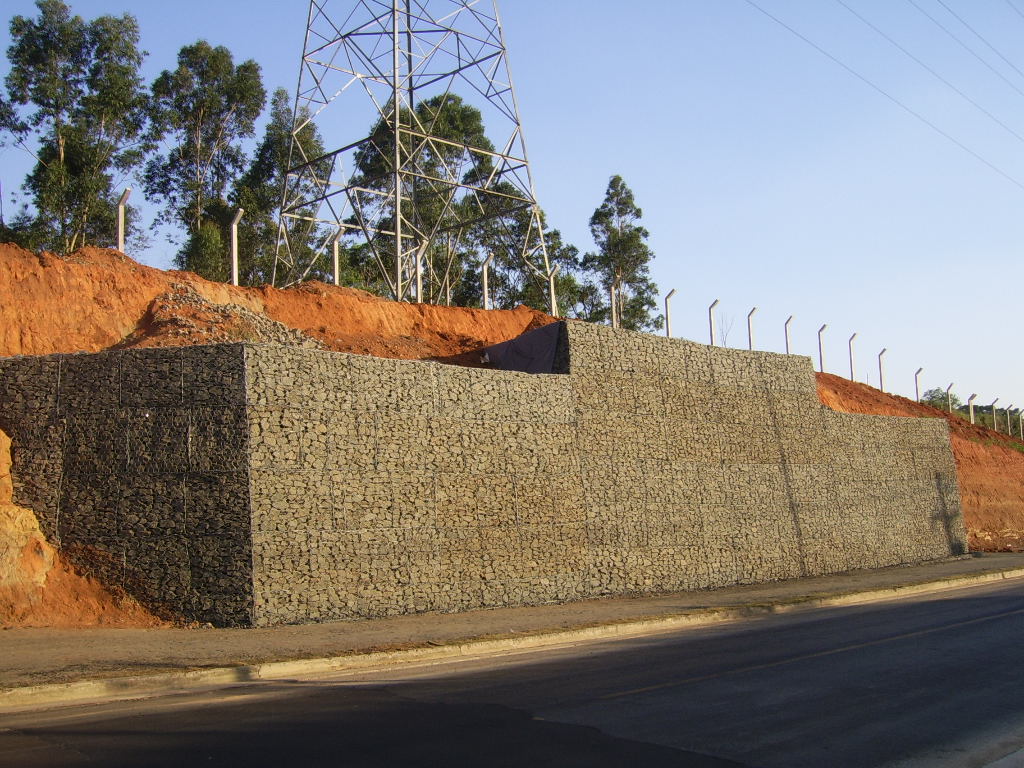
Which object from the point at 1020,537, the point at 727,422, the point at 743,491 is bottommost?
the point at 1020,537

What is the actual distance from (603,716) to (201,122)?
38.6 metres

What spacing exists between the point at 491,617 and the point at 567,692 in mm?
7403

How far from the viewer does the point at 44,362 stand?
16.1 meters

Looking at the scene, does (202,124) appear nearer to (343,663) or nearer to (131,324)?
(131,324)

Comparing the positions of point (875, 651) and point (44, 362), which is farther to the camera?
point (44, 362)

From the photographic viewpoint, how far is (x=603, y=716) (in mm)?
8023

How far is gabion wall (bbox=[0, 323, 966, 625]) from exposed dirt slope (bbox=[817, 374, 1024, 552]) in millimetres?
20665

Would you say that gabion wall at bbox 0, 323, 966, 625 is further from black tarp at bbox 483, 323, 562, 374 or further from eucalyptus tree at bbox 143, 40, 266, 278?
eucalyptus tree at bbox 143, 40, 266, 278

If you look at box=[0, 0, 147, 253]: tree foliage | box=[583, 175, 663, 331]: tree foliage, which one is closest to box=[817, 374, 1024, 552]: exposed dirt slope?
box=[583, 175, 663, 331]: tree foliage

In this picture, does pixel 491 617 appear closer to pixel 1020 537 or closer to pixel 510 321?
pixel 510 321

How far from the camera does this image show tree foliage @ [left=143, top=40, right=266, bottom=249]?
39406 millimetres

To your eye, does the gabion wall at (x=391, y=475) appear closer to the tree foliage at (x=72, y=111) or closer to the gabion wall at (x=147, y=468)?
the gabion wall at (x=147, y=468)

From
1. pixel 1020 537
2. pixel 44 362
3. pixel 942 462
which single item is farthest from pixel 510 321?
pixel 1020 537

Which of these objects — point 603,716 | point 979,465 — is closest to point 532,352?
point 603,716
